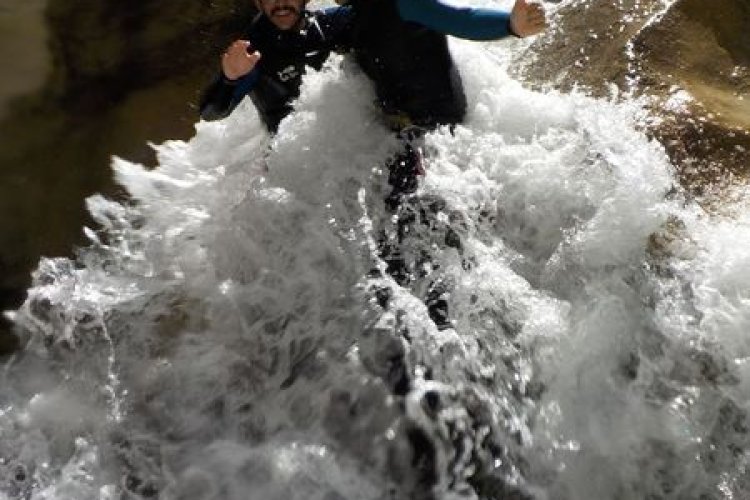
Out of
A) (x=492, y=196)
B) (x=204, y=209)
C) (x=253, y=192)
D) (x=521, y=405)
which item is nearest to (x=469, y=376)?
(x=521, y=405)

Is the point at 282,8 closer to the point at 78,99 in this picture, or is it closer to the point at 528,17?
the point at 528,17

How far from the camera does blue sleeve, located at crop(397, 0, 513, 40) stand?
323 cm

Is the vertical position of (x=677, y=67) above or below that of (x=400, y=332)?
above

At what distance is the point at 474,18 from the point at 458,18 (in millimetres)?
78

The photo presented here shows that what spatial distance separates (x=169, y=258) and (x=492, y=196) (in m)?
1.78

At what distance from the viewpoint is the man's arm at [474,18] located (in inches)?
122

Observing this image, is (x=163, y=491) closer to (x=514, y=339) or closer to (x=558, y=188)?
(x=514, y=339)

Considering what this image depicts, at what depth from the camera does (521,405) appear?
3107mm

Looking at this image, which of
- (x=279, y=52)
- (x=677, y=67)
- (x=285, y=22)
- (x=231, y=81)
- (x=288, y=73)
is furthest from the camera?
(x=677, y=67)

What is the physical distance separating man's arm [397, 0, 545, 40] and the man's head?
1.68ft

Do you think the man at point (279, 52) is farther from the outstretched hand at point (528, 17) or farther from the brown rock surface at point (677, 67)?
the brown rock surface at point (677, 67)

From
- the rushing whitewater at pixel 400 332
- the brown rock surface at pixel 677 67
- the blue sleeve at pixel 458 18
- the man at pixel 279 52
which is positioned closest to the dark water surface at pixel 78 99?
the rushing whitewater at pixel 400 332

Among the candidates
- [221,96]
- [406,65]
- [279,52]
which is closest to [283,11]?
[279,52]

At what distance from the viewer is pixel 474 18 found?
326cm
